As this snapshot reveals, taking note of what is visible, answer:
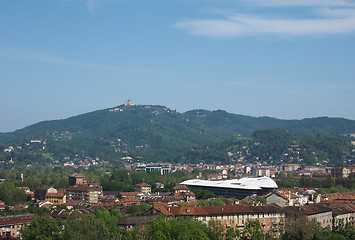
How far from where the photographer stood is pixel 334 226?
239ft

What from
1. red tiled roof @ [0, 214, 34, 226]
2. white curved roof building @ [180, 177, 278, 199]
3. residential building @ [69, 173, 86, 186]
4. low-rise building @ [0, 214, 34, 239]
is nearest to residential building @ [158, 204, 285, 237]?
red tiled roof @ [0, 214, 34, 226]

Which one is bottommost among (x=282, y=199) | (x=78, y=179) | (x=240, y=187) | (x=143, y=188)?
(x=143, y=188)

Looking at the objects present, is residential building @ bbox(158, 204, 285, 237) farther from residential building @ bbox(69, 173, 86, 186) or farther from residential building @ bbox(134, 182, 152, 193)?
residential building @ bbox(69, 173, 86, 186)

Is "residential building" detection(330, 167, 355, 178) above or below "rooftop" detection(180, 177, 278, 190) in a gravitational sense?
above

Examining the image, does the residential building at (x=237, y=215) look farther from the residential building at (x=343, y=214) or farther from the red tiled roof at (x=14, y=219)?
the red tiled roof at (x=14, y=219)

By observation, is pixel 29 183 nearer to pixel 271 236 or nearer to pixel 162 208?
pixel 162 208

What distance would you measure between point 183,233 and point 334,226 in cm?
2909

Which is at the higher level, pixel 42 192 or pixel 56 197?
pixel 42 192

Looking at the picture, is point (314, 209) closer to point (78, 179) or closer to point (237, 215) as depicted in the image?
point (237, 215)

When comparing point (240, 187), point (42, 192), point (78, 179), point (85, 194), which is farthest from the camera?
point (78, 179)

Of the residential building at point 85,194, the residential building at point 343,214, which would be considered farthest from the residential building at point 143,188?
the residential building at point 343,214

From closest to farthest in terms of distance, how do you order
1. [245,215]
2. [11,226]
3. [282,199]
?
[11,226] < [245,215] < [282,199]

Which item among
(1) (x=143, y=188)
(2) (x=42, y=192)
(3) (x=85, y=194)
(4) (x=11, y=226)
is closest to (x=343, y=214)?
(4) (x=11, y=226)

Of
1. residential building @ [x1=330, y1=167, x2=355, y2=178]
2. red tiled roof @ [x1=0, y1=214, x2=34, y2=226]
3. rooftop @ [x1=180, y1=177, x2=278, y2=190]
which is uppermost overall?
residential building @ [x1=330, y1=167, x2=355, y2=178]
